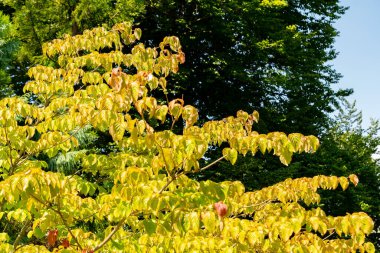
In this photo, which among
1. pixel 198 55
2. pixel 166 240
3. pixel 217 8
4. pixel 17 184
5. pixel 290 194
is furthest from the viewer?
pixel 198 55

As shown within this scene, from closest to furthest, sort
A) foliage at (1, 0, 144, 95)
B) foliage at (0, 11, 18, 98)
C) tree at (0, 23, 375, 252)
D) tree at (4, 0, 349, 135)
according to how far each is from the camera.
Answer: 1. tree at (0, 23, 375, 252)
2. foliage at (0, 11, 18, 98)
3. foliage at (1, 0, 144, 95)
4. tree at (4, 0, 349, 135)

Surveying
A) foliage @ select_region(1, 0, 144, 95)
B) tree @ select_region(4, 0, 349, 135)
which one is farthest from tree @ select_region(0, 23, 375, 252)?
tree @ select_region(4, 0, 349, 135)

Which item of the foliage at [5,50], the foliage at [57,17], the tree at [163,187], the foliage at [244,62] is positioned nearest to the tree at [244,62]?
the foliage at [244,62]

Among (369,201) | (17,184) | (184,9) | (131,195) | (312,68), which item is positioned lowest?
(369,201)

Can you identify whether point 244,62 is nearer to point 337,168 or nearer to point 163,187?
point 337,168

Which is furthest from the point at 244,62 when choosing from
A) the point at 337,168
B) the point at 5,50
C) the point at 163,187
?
the point at 163,187

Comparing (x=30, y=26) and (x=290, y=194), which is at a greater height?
(x=290, y=194)

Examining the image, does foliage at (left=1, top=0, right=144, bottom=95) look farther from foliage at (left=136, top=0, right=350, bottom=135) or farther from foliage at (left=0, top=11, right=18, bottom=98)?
foliage at (left=136, top=0, right=350, bottom=135)

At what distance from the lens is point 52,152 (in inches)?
187

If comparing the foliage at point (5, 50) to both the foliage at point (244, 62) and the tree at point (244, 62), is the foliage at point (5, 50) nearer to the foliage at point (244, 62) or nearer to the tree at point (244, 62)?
the tree at point (244, 62)

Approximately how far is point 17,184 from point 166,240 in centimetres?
135

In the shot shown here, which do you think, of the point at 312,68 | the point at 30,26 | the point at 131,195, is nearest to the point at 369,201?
the point at 312,68

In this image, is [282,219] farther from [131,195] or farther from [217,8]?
[217,8]

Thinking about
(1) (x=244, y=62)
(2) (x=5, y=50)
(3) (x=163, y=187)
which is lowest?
(1) (x=244, y=62)
